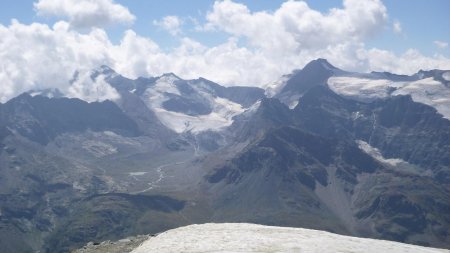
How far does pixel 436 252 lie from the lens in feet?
250

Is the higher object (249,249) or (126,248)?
(249,249)

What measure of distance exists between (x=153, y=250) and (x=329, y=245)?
22.6 meters

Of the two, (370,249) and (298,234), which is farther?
(298,234)

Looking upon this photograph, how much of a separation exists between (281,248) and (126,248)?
44.6m

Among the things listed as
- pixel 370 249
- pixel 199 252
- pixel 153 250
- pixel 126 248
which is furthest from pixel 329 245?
pixel 126 248

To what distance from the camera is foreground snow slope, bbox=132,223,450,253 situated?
68.2m

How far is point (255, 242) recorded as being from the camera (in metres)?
69.9

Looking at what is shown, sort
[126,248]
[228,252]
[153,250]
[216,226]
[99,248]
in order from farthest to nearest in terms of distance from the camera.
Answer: [99,248] → [126,248] → [216,226] → [153,250] → [228,252]

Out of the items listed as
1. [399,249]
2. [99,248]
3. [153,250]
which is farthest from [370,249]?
[99,248]

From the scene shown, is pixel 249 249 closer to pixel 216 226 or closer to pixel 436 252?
pixel 216 226

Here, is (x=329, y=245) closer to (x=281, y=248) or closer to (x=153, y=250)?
(x=281, y=248)

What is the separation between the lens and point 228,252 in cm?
6538

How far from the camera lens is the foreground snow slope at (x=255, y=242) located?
68188 mm

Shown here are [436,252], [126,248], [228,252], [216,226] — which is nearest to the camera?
[228,252]
